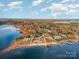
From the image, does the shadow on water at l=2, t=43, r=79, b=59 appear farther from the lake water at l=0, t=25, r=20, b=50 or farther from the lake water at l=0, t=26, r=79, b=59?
the lake water at l=0, t=25, r=20, b=50

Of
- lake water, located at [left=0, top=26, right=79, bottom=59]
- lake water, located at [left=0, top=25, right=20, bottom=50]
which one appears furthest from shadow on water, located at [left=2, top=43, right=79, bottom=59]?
lake water, located at [left=0, top=25, right=20, bottom=50]

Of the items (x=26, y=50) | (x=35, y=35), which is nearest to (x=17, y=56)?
(x=26, y=50)

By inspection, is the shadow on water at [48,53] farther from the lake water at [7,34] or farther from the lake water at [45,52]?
the lake water at [7,34]

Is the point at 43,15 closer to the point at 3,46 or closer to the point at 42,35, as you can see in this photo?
the point at 42,35

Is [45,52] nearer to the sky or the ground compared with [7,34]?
nearer to the ground

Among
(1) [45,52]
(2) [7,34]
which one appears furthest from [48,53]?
(2) [7,34]

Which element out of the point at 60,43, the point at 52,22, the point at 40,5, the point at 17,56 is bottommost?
the point at 17,56

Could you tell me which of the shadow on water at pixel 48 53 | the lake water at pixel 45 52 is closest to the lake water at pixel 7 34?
the lake water at pixel 45 52

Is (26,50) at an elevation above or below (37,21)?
below

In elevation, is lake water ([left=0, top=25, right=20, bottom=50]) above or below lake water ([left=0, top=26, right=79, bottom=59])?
above

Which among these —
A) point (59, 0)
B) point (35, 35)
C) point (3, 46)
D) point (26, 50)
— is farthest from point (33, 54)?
point (59, 0)

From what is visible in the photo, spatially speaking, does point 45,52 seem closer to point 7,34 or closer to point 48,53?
point 48,53
